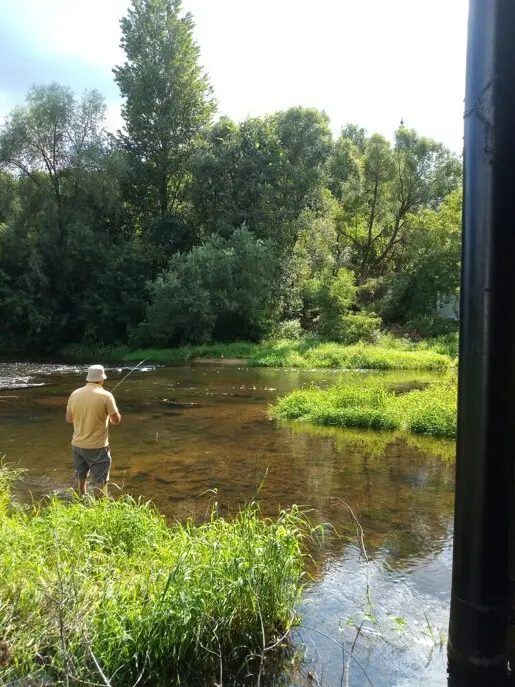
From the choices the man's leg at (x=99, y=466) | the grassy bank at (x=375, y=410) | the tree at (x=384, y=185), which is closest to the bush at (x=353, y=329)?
the tree at (x=384, y=185)

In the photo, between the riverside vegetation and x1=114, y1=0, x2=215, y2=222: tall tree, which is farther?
x1=114, y1=0, x2=215, y2=222: tall tree

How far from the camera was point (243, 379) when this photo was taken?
23891 millimetres

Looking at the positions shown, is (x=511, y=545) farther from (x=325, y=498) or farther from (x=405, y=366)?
(x=405, y=366)

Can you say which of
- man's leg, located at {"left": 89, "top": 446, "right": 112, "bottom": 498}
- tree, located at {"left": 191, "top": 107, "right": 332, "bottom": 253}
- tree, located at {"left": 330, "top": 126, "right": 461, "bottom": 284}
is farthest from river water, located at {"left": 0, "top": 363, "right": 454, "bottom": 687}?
tree, located at {"left": 330, "top": 126, "right": 461, "bottom": 284}

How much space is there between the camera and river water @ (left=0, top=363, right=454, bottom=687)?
4.44m

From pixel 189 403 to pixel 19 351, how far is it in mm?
Answer: 23515

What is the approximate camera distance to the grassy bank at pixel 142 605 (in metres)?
3.56

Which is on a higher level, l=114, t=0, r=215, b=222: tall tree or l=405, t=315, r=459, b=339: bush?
l=114, t=0, r=215, b=222: tall tree

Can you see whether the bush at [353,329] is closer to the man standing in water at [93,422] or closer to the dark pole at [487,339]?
the man standing in water at [93,422]

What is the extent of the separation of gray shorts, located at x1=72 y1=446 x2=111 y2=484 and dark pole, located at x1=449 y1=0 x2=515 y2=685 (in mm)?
5222

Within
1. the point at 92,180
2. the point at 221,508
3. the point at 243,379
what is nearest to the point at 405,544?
the point at 221,508

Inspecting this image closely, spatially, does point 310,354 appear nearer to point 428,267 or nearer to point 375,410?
point 428,267

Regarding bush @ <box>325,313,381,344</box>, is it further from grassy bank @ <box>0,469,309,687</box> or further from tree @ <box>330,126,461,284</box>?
grassy bank @ <box>0,469,309,687</box>

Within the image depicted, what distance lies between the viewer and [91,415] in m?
7.15
